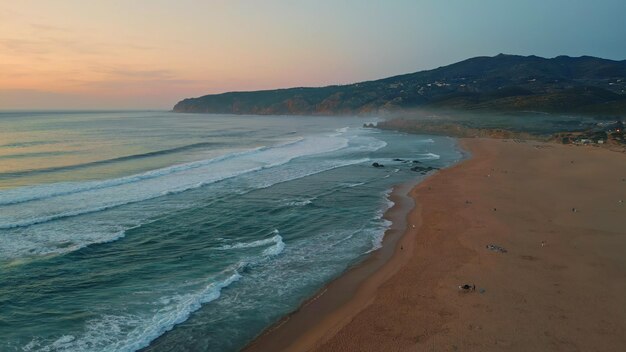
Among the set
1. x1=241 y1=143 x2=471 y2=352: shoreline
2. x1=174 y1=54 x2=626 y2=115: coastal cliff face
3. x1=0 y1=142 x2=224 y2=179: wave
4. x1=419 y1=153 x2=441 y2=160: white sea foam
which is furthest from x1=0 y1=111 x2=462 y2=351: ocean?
x1=174 y1=54 x2=626 y2=115: coastal cliff face

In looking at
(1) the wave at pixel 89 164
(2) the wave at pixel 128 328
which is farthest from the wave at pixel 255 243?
(1) the wave at pixel 89 164

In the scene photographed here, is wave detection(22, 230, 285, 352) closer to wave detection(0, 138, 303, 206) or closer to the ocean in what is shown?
the ocean

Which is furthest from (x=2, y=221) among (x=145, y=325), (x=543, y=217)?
(x=543, y=217)

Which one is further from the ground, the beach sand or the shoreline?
the beach sand

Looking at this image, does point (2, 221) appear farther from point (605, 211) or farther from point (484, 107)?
point (484, 107)

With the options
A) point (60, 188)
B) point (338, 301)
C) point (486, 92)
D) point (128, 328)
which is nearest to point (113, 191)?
point (60, 188)

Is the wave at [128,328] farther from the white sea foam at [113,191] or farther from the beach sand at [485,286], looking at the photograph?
the white sea foam at [113,191]
